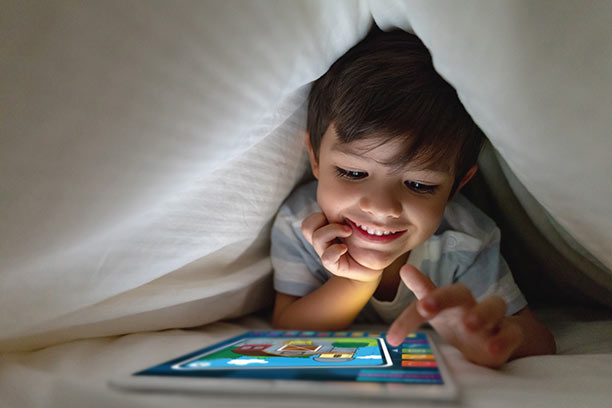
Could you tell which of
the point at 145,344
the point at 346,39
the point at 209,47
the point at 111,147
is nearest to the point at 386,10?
the point at 346,39

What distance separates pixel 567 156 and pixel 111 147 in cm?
42

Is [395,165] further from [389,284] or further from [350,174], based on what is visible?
[389,284]

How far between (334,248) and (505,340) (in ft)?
0.78

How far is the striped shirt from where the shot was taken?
2.38ft

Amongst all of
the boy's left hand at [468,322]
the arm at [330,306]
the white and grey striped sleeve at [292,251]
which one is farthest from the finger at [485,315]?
the white and grey striped sleeve at [292,251]

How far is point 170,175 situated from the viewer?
1.48ft

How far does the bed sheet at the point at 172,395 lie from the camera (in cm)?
34

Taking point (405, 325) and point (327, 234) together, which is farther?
point (327, 234)

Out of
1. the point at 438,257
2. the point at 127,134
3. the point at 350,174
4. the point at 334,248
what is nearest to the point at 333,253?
the point at 334,248

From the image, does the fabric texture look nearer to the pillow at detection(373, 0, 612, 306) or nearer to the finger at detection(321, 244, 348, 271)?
the pillow at detection(373, 0, 612, 306)

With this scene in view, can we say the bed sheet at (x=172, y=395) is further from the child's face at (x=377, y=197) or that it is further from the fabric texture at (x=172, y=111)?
the child's face at (x=377, y=197)

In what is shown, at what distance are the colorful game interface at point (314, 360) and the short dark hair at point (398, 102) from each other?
0.77ft

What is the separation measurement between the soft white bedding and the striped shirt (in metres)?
0.18

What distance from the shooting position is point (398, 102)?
1.99 ft
